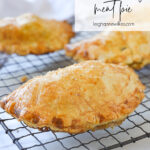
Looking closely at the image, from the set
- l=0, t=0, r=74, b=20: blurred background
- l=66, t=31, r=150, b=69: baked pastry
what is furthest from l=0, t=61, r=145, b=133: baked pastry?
l=0, t=0, r=74, b=20: blurred background

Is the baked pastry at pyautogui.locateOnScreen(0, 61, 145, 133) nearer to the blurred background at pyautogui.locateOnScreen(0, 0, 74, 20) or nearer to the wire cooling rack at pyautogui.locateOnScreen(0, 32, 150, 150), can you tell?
the wire cooling rack at pyautogui.locateOnScreen(0, 32, 150, 150)

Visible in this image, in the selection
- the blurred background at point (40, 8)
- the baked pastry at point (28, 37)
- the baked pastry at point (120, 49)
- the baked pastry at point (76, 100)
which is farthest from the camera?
the blurred background at point (40, 8)

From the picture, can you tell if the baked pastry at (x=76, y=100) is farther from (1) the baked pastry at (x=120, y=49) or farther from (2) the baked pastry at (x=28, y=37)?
(2) the baked pastry at (x=28, y=37)

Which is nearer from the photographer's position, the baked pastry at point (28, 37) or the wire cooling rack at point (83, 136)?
the wire cooling rack at point (83, 136)

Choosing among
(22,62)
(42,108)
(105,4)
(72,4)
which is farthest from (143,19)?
(72,4)

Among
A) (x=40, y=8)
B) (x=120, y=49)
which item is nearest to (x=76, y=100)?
(x=120, y=49)

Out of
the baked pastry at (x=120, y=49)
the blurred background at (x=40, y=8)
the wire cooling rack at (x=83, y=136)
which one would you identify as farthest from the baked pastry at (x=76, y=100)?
the blurred background at (x=40, y=8)

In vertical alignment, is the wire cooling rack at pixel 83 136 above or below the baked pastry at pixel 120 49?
below

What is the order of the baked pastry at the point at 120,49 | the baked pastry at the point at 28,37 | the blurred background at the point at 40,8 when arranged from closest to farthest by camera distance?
the baked pastry at the point at 120,49
the baked pastry at the point at 28,37
the blurred background at the point at 40,8

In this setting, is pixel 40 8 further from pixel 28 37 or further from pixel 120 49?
pixel 120 49
